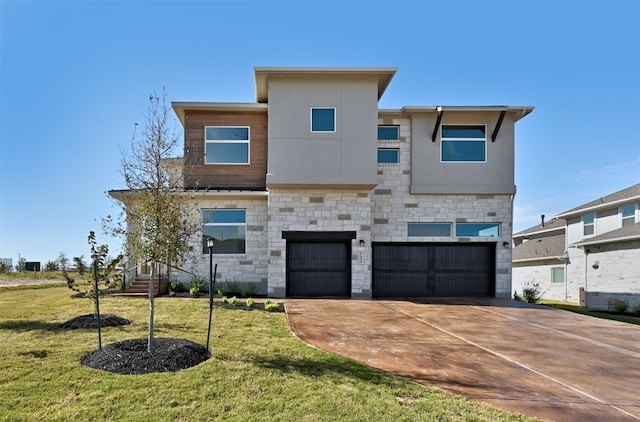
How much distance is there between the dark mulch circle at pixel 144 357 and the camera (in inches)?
186

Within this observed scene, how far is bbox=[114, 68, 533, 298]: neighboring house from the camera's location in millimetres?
12305

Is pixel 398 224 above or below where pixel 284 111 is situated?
below

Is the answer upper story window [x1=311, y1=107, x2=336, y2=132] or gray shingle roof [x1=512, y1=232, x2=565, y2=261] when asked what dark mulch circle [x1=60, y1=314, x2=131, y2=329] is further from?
gray shingle roof [x1=512, y1=232, x2=565, y2=261]

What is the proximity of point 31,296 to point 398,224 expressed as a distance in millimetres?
12640

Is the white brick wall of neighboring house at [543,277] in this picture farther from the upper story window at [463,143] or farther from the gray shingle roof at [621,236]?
the upper story window at [463,143]

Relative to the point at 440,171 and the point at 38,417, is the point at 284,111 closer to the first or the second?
the point at 440,171

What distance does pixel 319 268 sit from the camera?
517 inches

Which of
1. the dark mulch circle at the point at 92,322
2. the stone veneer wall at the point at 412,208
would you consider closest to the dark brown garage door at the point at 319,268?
the stone veneer wall at the point at 412,208

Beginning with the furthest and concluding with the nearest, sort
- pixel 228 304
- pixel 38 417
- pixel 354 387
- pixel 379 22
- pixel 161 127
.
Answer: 1. pixel 379 22
2. pixel 228 304
3. pixel 161 127
4. pixel 354 387
5. pixel 38 417

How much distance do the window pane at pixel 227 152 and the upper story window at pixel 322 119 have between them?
9.47 feet

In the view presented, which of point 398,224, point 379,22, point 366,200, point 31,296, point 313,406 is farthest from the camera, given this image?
point 398,224

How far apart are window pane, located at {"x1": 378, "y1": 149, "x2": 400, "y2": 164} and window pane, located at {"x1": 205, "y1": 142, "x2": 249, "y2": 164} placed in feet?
16.7

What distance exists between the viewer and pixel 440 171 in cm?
1372

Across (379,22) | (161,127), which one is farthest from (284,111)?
(161,127)
